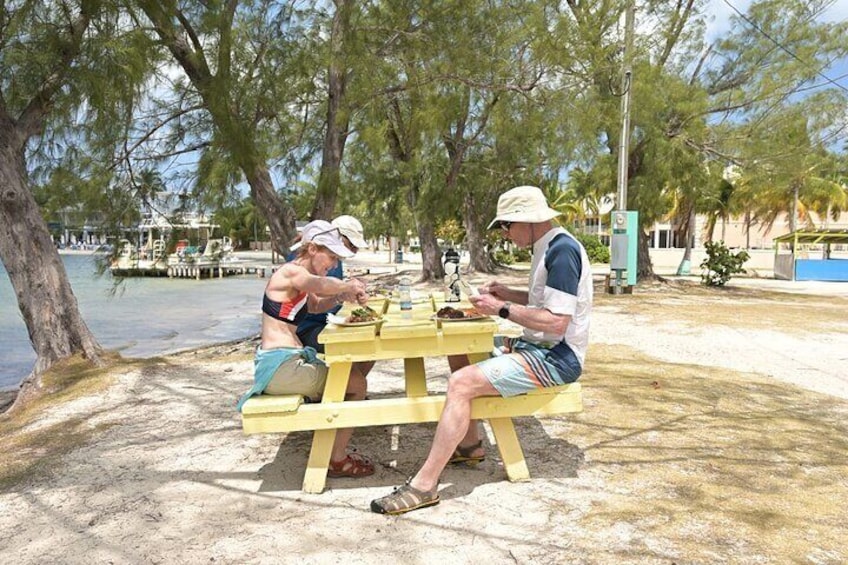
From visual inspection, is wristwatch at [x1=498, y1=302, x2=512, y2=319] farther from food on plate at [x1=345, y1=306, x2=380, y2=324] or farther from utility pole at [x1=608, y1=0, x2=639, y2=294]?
utility pole at [x1=608, y1=0, x2=639, y2=294]

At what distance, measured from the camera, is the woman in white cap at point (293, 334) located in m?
2.97

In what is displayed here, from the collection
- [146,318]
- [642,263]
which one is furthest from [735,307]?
[146,318]

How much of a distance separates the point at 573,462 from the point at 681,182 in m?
12.0

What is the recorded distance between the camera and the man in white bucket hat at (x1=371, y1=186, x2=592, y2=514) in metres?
2.77

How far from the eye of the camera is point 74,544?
254 cm

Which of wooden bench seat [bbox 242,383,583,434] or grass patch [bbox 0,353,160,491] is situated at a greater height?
wooden bench seat [bbox 242,383,583,434]

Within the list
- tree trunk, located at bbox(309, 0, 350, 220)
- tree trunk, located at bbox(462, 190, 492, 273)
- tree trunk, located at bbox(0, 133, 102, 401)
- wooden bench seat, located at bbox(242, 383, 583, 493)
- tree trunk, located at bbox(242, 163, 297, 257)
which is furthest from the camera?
tree trunk, located at bbox(462, 190, 492, 273)

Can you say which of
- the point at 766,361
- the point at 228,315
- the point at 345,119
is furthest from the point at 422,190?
the point at 766,361

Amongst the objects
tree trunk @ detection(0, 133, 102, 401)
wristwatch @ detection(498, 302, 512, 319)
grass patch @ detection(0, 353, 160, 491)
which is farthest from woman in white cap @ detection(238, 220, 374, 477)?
tree trunk @ detection(0, 133, 102, 401)

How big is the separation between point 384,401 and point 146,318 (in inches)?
677

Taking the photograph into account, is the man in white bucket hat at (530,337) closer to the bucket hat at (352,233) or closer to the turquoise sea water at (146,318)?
the bucket hat at (352,233)

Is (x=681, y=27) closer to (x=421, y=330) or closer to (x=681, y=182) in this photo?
(x=681, y=182)

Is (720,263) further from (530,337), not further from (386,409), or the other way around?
(386,409)

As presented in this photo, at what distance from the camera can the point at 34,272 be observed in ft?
20.1
